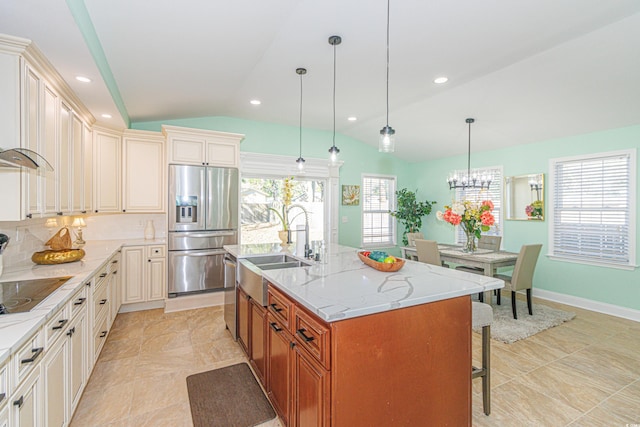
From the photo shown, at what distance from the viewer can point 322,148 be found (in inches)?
223

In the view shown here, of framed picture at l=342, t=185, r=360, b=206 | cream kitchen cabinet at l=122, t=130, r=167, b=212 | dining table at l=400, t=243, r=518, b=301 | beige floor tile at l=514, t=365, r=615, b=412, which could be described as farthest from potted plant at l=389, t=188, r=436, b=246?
cream kitchen cabinet at l=122, t=130, r=167, b=212

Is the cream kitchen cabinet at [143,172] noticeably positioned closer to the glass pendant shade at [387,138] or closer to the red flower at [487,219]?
the glass pendant shade at [387,138]

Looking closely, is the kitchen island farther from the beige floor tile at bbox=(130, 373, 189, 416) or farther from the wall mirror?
the wall mirror

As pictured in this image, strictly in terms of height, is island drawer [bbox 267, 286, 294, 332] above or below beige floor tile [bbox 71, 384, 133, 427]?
above

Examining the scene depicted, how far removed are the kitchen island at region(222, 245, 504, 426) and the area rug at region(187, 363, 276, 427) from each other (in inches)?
10.7

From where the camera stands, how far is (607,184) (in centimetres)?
396

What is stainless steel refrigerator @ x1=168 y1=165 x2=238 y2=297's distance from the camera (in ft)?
13.3

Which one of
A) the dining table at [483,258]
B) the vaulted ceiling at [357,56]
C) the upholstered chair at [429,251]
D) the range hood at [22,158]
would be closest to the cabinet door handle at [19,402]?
the range hood at [22,158]

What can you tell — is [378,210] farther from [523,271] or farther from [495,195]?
[523,271]

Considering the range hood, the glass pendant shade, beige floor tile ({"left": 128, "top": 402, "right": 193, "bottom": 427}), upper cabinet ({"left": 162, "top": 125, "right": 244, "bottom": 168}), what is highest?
upper cabinet ({"left": 162, "top": 125, "right": 244, "bottom": 168})

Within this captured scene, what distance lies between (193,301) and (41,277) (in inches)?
88.8

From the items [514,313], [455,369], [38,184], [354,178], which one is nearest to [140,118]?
[38,184]

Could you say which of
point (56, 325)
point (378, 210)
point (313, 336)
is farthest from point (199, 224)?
point (378, 210)

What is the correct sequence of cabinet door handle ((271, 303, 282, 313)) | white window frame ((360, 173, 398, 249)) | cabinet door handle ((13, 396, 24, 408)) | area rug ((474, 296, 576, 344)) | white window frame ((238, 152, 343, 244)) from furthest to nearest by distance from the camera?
white window frame ((360, 173, 398, 249)), white window frame ((238, 152, 343, 244)), area rug ((474, 296, 576, 344)), cabinet door handle ((271, 303, 282, 313)), cabinet door handle ((13, 396, 24, 408))
